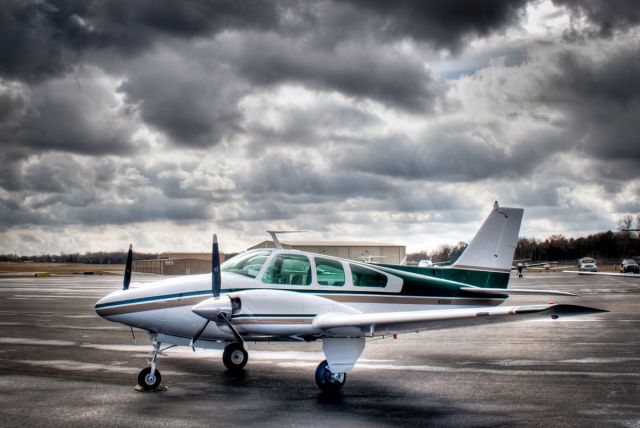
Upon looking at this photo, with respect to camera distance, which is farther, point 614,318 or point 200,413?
point 614,318

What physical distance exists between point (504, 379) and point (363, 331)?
3.38 meters

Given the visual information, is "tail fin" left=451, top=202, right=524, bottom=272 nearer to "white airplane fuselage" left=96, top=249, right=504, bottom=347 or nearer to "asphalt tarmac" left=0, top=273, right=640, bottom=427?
"asphalt tarmac" left=0, top=273, right=640, bottom=427

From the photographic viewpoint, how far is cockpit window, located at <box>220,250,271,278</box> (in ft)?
33.7

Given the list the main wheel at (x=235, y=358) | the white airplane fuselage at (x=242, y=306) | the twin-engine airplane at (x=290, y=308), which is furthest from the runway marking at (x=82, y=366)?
the white airplane fuselage at (x=242, y=306)

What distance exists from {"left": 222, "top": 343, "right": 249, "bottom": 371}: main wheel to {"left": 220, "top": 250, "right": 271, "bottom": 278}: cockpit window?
7.24ft

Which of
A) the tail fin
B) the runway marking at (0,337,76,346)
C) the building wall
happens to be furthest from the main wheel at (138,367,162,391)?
the building wall

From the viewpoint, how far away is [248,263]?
10484mm

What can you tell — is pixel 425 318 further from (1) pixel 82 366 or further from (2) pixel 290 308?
(1) pixel 82 366

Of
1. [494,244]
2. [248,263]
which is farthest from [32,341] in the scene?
[494,244]

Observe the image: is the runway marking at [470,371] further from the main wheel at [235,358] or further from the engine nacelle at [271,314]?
the engine nacelle at [271,314]

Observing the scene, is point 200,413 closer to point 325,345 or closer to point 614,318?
point 325,345

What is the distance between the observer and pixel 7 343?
15297mm

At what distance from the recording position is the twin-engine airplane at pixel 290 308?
903cm

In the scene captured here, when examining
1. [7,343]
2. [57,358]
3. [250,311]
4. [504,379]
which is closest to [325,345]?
[250,311]
